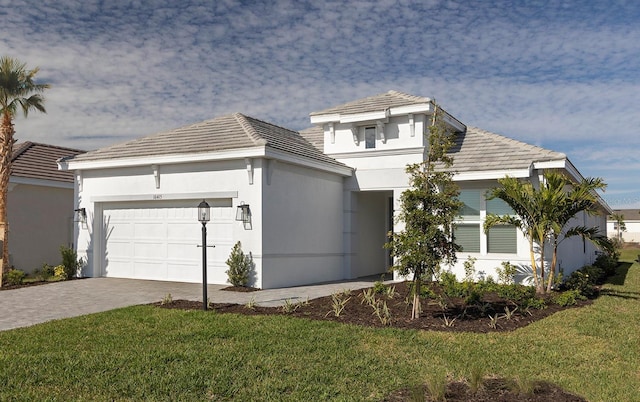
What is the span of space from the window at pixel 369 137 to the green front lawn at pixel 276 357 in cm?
899

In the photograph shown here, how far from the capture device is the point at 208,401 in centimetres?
552

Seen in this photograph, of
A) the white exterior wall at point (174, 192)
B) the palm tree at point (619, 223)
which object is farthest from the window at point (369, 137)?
the palm tree at point (619, 223)

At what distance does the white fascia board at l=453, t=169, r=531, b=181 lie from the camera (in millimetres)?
14438

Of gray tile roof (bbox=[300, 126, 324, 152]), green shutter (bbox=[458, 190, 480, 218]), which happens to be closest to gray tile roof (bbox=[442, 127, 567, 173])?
green shutter (bbox=[458, 190, 480, 218])

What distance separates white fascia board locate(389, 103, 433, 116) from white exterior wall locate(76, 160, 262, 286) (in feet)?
17.1

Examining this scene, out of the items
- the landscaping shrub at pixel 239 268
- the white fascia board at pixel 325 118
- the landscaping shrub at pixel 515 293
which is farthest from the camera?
the white fascia board at pixel 325 118

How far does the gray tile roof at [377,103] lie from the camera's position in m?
16.8

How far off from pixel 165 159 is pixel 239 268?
4.01 meters

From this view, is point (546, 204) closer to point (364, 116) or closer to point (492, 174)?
point (492, 174)

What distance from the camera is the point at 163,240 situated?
15.4 m

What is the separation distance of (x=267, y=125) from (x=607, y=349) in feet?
40.7

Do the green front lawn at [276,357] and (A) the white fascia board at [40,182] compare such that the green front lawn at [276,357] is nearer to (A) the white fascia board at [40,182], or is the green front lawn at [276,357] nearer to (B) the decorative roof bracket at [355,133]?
(B) the decorative roof bracket at [355,133]

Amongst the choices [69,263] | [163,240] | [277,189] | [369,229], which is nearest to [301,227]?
[277,189]

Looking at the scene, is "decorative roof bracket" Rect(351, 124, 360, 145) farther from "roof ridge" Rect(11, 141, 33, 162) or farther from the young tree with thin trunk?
"roof ridge" Rect(11, 141, 33, 162)
